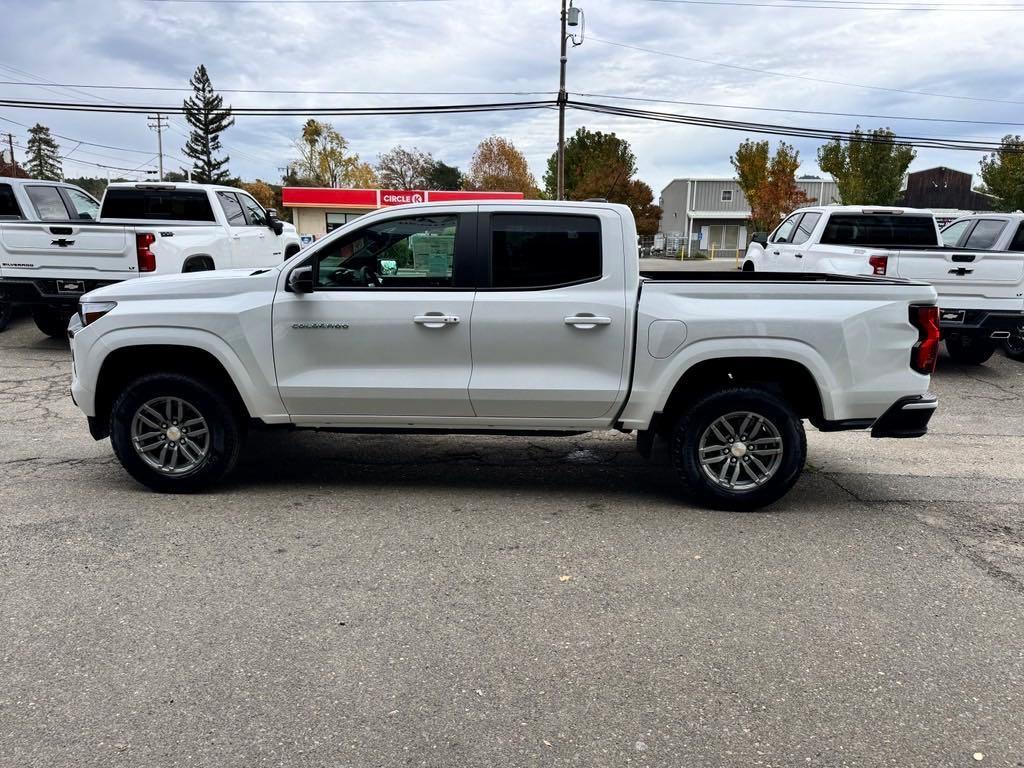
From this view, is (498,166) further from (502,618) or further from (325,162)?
(502,618)

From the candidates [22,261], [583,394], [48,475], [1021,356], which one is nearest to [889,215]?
[1021,356]

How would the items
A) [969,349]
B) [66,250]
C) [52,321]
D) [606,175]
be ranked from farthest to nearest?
[606,175]
[52,321]
[969,349]
[66,250]

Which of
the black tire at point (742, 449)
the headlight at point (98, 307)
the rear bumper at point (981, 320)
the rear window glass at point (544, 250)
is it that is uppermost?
the rear window glass at point (544, 250)

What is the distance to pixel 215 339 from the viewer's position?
16.9 ft

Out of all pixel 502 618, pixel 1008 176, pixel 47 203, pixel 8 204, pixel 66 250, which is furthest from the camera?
pixel 1008 176

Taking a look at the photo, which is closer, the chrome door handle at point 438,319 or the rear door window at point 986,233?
the chrome door handle at point 438,319

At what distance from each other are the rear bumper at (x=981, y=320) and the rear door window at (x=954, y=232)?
262cm

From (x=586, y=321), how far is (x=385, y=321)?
1291 millimetres

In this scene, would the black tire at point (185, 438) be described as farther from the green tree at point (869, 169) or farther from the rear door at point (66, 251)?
the green tree at point (869, 169)

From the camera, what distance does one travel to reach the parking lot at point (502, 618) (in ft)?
9.35

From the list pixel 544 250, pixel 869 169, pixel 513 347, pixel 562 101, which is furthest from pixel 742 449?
pixel 869 169

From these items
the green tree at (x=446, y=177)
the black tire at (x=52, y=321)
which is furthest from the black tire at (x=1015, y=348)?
the green tree at (x=446, y=177)

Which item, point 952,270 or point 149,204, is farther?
point 149,204

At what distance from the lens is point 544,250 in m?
5.13
